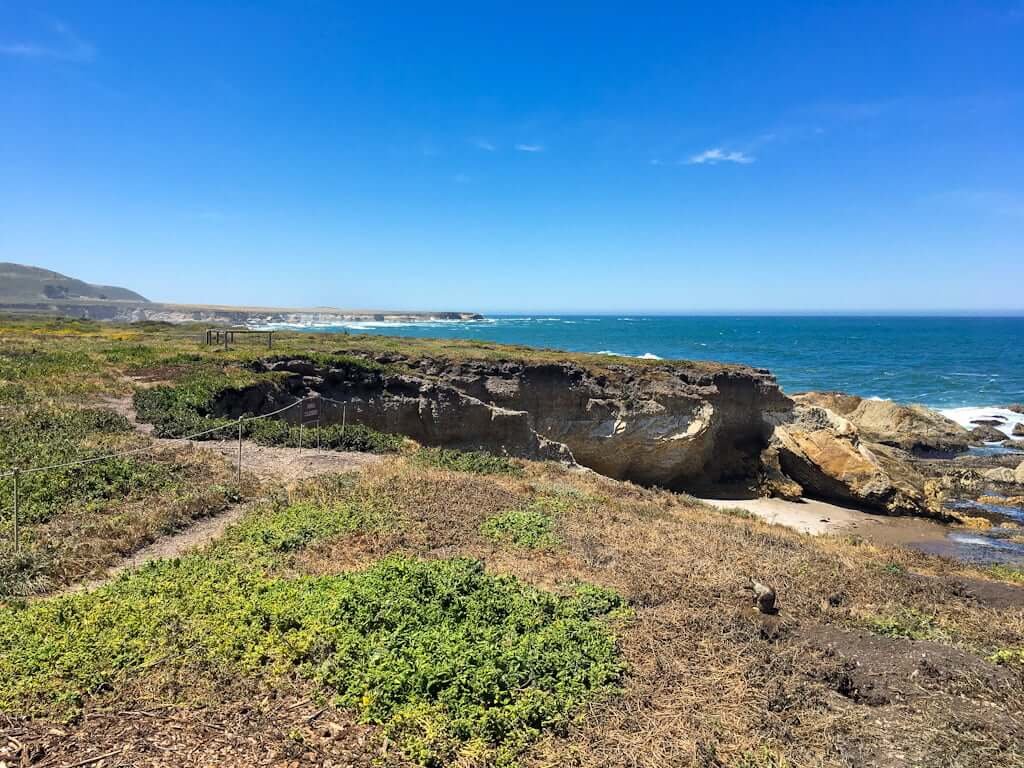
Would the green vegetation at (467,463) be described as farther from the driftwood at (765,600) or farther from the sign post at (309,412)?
the driftwood at (765,600)

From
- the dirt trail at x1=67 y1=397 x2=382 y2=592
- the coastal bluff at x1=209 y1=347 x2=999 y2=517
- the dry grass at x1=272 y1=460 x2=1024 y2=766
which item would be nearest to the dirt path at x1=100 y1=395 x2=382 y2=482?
the dirt trail at x1=67 y1=397 x2=382 y2=592

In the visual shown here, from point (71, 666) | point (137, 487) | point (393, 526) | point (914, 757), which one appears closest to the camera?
point (914, 757)

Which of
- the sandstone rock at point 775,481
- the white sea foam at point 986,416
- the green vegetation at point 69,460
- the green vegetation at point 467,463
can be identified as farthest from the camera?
the white sea foam at point 986,416

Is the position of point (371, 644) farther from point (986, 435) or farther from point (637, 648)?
point (986, 435)

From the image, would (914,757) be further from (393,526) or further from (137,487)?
(137,487)

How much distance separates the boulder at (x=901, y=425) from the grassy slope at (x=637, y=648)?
1225 inches

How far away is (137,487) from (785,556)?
1309 cm

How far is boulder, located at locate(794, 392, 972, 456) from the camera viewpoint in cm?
4088

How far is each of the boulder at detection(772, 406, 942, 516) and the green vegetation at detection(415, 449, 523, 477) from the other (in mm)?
17145

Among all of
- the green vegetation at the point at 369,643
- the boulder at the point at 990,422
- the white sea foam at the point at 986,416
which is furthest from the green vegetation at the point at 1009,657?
the boulder at the point at 990,422

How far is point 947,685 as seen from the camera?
7.20 metres

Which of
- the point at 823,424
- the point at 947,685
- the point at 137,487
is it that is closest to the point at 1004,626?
the point at 947,685

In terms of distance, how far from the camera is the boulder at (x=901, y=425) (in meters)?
40.9

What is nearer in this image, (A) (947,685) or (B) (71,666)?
(B) (71,666)
